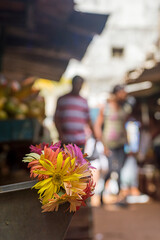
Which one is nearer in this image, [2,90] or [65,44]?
[2,90]

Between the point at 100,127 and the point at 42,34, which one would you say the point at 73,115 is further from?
the point at 42,34

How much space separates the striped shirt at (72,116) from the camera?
363 cm

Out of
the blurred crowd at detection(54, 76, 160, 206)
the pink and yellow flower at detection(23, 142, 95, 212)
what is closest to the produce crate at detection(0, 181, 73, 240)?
the pink and yellow flower at detection(23, 142, 95, 212)

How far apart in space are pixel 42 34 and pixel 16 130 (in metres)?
2.15

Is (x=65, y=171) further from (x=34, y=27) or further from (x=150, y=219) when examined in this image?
(x=150, y=219)

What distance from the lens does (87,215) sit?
7.48 ft

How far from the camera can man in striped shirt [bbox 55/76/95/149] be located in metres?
3.63

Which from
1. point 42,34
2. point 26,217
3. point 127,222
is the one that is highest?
point 42,34

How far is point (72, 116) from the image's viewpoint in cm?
369

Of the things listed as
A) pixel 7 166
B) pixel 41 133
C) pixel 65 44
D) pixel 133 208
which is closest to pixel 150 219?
pixel 133 208

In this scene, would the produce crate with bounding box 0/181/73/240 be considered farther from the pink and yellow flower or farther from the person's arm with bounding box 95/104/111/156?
the person's arm with bounding box 95/104/111/156

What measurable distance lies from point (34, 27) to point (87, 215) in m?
2.53

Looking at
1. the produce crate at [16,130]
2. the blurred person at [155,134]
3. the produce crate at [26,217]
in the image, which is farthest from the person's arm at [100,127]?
the produce crate at [26,217]

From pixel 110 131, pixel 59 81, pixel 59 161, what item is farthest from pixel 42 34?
pixel 59 161
